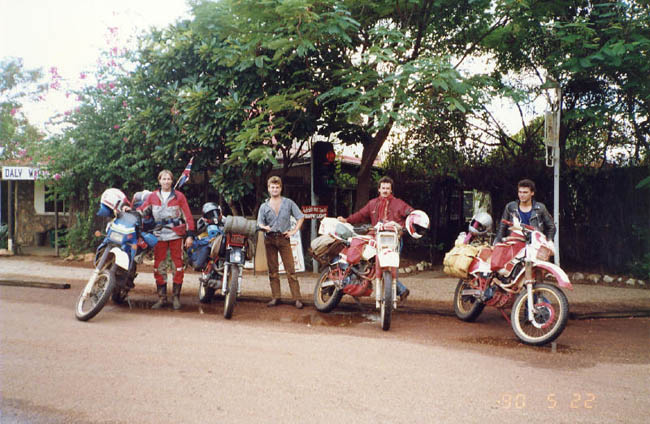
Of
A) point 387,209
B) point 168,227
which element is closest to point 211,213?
point 168,227

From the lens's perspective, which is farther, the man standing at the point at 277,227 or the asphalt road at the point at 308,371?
the man standing at the point at 277,227

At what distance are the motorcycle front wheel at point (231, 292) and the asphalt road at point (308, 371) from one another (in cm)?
19

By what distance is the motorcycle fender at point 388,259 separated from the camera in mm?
6492

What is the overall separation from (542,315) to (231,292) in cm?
378

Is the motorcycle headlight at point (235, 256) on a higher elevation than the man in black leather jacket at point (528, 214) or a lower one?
lower

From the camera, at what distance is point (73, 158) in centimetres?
1429

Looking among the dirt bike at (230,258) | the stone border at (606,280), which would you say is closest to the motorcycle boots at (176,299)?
the dirt bike at (230,258)

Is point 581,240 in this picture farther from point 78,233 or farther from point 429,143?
point 78,233

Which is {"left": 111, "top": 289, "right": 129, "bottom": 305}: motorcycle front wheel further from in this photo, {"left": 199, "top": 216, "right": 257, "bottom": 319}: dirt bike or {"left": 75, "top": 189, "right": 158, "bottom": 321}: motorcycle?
{"left": 199, "top": 216, "right": 257, "bottom": 319}: dirt bike

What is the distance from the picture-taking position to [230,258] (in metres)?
7.29

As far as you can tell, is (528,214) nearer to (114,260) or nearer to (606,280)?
(606,280)
